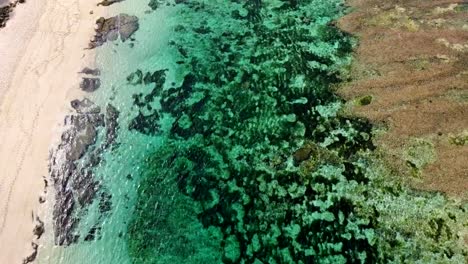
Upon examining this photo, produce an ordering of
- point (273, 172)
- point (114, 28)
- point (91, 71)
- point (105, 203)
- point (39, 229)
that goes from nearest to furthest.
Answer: point (39, 229) < point (105, 203) < point (273, 172) < point (91, 71) < point (114, 28)

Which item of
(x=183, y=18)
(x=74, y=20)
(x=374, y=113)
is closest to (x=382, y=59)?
(x=374, y=113)

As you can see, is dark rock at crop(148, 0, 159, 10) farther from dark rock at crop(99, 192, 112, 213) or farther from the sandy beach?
dark rock at crop(99, 192, 112, 213)

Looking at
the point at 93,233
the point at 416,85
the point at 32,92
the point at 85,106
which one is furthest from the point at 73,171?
the point at 416,85

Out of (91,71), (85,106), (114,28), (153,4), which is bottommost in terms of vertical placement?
(85,106)

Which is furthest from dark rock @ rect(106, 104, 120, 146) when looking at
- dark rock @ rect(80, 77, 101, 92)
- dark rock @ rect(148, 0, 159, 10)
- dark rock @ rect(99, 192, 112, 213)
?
dark rock @ rect(148, 0, 159, 10)

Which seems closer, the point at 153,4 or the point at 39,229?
the point at 39,229

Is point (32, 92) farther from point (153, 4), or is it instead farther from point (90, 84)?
point (153, 4)

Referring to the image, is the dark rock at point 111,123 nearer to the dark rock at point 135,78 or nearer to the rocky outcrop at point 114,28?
the dark rock at point 135,78
